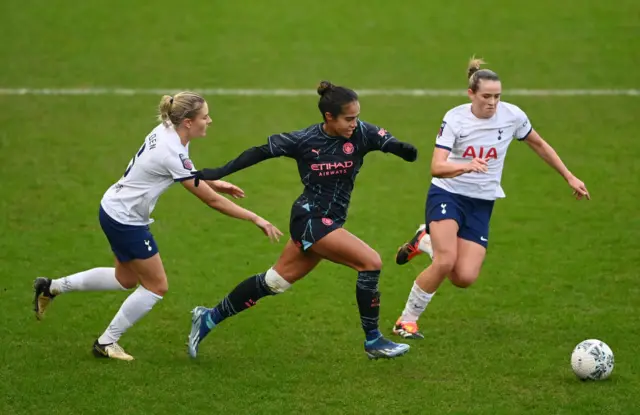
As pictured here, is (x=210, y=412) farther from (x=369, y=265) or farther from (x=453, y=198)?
(x=453, y=198)

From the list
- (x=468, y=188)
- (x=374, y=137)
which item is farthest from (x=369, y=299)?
(x=468, y=188)

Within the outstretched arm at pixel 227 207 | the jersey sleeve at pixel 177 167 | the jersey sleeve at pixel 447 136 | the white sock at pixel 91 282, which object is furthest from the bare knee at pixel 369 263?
the white sock at pixel 91 282

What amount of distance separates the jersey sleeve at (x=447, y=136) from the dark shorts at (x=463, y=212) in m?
0.58

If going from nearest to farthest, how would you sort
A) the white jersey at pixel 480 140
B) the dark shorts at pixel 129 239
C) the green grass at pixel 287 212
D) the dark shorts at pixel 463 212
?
the green grass at pixel 287 212
the dark shorts at pixel 129 239
the white jersey at pixel 480 140
the dark shorts at pixel 463 212

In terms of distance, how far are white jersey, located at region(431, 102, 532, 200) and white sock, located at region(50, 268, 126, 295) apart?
3084 millimetres

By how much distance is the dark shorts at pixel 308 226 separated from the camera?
8789 millimetres

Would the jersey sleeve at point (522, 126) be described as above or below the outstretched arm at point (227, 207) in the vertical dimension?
above

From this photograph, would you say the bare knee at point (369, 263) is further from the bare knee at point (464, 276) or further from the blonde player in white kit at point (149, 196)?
the bare knee at point (464, 276)

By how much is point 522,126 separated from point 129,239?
3.66 m

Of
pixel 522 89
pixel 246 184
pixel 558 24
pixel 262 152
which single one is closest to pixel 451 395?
pixel 262 152

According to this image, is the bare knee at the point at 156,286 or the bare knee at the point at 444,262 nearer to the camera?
the bare knee at the point at 156,286

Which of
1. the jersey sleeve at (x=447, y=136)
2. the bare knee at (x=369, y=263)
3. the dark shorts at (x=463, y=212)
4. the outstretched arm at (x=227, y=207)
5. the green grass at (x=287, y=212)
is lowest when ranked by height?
the green grass at (x=287, y=212)

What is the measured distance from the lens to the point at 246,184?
47.8 feet

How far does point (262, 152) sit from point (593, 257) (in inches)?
186
